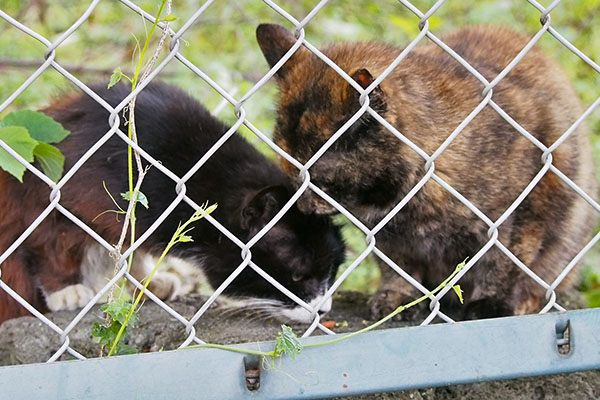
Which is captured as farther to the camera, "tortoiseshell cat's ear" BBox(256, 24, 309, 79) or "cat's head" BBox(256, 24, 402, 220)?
"tortoiseshell cat's ear" BBox(256, 24, 309, 79)

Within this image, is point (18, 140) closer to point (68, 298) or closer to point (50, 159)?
point (50, 159)

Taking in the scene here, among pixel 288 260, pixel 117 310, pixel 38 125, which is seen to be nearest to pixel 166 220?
pixel 288 260

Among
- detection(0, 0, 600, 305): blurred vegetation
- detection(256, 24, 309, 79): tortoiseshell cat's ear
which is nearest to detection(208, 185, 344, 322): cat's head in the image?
detection(256, 24, 309, 79): tortoiseshell cat's ear

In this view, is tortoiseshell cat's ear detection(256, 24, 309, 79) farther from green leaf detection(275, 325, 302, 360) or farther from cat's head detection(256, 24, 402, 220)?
green leaf detection(275, 325, 302, 360)

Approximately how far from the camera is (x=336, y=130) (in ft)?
8.52

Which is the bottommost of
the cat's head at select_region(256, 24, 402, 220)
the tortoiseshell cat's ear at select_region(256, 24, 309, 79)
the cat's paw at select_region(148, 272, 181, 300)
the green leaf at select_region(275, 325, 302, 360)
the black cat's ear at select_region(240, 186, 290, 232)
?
the green leaf at select_region(275, 325, 302, 360)

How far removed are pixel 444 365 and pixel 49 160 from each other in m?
1.48

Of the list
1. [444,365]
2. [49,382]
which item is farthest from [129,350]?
[444,365]

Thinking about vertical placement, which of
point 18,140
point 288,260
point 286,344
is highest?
point 288,260

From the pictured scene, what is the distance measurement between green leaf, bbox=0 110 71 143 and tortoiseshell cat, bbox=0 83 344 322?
0.45 meters

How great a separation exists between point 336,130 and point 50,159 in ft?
3.08

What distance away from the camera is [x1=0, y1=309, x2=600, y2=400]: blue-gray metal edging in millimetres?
1582

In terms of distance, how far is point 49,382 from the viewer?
1.57 meters

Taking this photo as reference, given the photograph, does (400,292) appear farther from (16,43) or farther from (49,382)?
(16,43)
